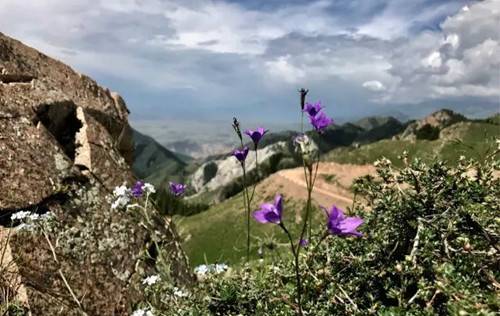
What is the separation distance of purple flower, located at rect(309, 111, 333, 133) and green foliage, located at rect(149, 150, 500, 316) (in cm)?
108

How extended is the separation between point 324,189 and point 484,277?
58836 mm

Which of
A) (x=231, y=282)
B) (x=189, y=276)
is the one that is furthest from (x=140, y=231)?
(x=231, y=282)

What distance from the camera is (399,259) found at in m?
5.35

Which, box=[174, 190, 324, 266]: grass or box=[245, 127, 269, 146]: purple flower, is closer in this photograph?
box=[245, 127, 269, 146]: purple flower

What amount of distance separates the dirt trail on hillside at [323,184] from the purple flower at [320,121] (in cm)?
5010

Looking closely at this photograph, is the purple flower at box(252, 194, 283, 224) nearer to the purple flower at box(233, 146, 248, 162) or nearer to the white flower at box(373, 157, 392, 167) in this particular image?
the purple flower at box(233, 146, 248, 162)

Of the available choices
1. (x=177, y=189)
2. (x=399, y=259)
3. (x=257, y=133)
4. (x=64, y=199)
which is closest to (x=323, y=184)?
(x=64, y=199)

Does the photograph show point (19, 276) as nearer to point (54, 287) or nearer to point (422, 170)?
point (54, 287)

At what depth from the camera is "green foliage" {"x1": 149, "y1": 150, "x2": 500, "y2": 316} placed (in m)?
4.33

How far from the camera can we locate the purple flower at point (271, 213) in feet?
10.7

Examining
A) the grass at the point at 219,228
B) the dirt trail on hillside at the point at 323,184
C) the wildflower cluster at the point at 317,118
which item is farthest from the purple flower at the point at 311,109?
the dirt trail on hillside at the point at 323,184

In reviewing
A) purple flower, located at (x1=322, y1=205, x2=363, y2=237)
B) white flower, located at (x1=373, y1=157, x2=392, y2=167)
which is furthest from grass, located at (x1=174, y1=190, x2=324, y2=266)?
purple flower, located at (x1=322, y1=205, x2=363, y2=237)

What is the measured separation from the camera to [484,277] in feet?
14.3

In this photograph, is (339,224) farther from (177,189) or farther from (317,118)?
(177,189)
